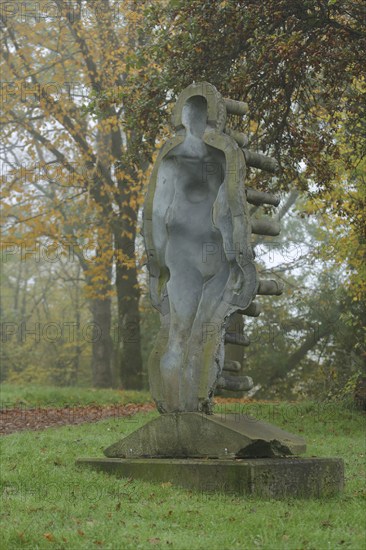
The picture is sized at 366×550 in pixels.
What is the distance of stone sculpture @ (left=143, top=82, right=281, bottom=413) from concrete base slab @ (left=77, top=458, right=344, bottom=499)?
69 cm

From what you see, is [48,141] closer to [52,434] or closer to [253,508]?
[52,434]

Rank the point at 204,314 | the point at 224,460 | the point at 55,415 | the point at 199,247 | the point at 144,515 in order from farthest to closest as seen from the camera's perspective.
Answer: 1. the point at 55,415
2. the point at 199,247
3. the point at 204,314
4. the point at 224,460
5. the point at 144,515

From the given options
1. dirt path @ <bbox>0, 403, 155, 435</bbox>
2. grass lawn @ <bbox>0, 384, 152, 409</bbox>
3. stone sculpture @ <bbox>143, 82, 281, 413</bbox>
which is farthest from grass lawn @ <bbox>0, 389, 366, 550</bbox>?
grass lawn @ <bbox>0, 384, 152, 409</bbox>

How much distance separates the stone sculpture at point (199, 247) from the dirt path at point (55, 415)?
5593 millimetres

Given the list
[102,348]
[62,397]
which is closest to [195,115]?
[62,397]

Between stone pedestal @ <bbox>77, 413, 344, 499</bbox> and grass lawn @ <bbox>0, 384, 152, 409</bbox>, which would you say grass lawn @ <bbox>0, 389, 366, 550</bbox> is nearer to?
stone pedestal @ <bbox>77, 413, 344, 499</bbox>

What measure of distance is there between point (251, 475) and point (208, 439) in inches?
29.1

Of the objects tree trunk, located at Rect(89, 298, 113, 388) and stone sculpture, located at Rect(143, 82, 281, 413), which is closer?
stone sculpture, located at Rect(143, 82, 281, 413)

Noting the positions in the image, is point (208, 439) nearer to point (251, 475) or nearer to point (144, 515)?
point (251, 475)

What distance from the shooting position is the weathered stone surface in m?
8.33

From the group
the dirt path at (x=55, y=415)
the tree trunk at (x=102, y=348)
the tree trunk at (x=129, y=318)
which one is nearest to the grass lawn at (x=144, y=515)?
the dirt path at (x=55, y=415)

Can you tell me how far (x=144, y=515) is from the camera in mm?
7086

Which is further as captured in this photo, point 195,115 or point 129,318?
point 129,318

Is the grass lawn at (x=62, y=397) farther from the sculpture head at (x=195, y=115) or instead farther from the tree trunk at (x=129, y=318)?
the sculpture head at (x=195, y=115)
